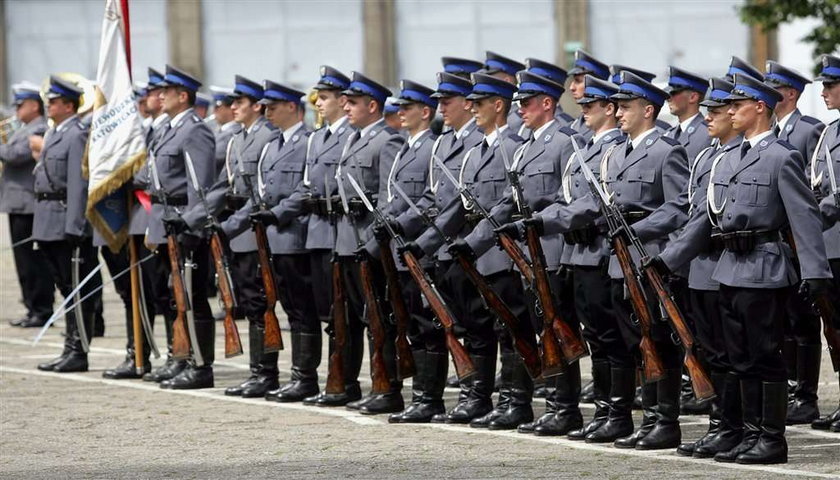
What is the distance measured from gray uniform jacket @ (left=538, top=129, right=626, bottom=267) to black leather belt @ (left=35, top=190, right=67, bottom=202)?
213 inches

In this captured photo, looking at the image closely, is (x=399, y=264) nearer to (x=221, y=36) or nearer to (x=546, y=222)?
(x=546, y=222)

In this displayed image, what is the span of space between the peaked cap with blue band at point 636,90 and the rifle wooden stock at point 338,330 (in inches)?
94.1

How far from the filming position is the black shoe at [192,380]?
12.8 metres

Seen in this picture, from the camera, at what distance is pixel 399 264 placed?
36.2ft

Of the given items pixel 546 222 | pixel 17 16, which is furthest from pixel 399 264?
pixel 17 16

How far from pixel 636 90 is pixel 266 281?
322 cm

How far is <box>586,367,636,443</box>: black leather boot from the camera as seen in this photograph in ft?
32.5

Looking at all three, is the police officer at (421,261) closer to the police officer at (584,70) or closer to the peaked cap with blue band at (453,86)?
the peaked cap with blue band at (453,86)

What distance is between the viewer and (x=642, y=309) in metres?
9.36

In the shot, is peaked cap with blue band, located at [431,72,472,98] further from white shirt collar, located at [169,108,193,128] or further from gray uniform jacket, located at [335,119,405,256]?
white shirt collar, located at [169,108,193,128]

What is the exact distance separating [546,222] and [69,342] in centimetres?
541

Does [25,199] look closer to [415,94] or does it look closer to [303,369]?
[303,369]

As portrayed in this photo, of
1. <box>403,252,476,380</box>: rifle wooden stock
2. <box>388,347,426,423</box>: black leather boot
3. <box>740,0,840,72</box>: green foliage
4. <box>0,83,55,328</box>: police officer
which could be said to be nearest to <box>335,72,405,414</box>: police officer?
<box>388,347,426,423</box>: black leather boot

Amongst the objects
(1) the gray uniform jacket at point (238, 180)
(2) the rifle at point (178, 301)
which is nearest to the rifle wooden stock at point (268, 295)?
(1) the gray uniform jacket at point (238, 180)
